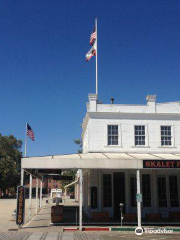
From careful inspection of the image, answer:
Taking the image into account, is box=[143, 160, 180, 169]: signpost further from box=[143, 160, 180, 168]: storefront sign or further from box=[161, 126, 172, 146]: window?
box=[161, 126, 172, 146]: window

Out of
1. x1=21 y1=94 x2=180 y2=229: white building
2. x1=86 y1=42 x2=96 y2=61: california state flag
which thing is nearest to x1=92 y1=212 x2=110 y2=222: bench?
x1=21 y1=94 x2=180 y2=229: white building

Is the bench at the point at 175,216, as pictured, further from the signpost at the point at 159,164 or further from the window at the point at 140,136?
the window at the point at 140,136

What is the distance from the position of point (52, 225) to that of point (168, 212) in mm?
8305

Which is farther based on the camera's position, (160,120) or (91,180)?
(160,120)

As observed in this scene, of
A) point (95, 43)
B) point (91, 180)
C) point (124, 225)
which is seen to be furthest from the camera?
point (95, 43)

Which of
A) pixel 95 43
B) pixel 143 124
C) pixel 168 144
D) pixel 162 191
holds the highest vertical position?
pixel 95 43

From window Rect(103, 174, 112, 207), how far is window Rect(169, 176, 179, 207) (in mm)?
4352

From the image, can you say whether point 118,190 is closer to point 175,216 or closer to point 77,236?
point 175,216

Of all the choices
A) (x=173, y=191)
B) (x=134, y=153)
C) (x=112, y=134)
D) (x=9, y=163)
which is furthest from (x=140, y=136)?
(x=9, y=163)

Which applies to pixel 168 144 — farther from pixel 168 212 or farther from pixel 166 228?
pixel 166 228

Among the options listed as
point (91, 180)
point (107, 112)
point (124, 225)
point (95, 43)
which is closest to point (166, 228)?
point (124, 225)

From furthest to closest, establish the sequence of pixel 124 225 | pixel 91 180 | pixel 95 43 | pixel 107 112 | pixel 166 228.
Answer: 1. pixel 95 43
2. pixel 107 112
3. pixel 91 180
4. pixel 124 225
5. pixel 166 228

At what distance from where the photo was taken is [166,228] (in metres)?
16.3

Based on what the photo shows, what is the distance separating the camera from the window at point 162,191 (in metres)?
21.0
